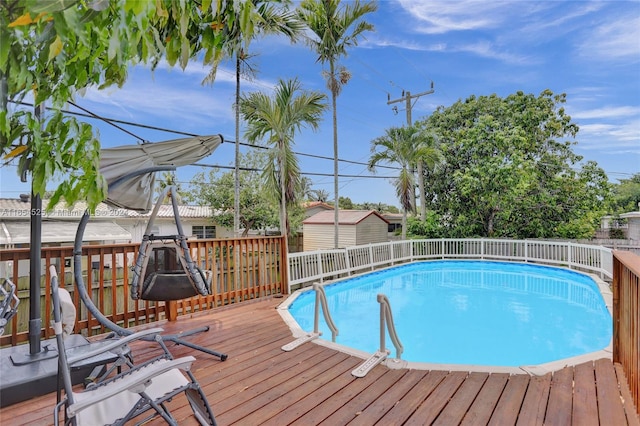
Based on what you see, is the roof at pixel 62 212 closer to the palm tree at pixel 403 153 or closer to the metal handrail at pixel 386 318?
the metal handrail at pixel 386 318

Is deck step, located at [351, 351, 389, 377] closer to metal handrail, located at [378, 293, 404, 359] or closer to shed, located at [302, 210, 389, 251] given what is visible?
metal handrail, located at [378, 293, 404, 359]

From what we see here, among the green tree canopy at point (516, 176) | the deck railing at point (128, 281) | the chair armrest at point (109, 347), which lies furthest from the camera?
the green tree canopy at point (516, 176)

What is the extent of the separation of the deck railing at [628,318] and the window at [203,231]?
1817 centimetres

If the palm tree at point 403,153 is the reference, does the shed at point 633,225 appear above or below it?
below

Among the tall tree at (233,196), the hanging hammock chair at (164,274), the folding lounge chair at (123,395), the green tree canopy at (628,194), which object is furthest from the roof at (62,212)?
the green tree canopy at (628,194)

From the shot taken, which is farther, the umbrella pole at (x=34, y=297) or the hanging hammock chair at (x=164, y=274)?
the hanging hammock chair at (x=164, y=274)

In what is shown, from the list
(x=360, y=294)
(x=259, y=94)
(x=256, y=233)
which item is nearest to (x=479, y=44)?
(x=259, y=94)

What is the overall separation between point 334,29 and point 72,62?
1058cm

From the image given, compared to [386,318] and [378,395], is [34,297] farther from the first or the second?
[386,318]

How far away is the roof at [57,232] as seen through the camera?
346 inches

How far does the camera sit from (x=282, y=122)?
927 cm

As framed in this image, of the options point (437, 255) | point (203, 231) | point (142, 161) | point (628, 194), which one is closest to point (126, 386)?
point (142, 161)

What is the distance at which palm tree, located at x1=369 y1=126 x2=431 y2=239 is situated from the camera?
507 inches

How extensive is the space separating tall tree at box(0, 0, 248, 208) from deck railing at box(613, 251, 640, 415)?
8.67 feet
